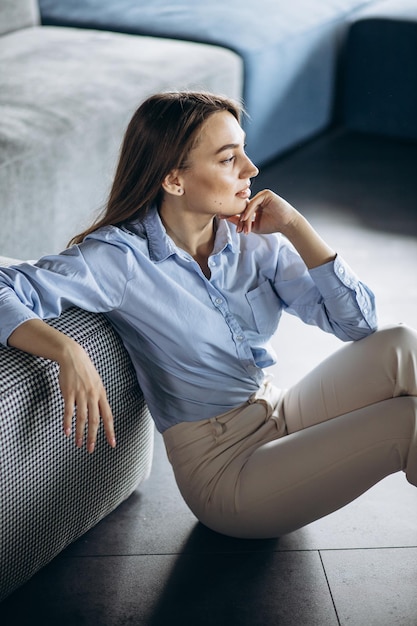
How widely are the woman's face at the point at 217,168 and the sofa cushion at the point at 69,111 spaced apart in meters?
0.57

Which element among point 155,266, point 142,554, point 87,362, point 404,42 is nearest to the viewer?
point 87,362

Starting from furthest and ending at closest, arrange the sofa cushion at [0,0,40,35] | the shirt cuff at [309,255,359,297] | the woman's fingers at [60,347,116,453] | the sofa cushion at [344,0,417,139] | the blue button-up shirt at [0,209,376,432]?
the sofa cushion at [344,0,417,139]
the sofa cushion at [0,0,40,35]
the shirt cuff at [309,255,359,297]
the blue button-up shirt at [0,209,376,432]
the woman's fingers at [60,347,116,453]

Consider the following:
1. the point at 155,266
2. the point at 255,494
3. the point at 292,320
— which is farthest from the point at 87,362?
the point at 292,320

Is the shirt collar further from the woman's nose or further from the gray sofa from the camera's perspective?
the gray sofa

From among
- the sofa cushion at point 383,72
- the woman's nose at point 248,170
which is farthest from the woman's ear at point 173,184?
the sofa cushion at point 383,72

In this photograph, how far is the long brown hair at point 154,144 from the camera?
1533 millimetres

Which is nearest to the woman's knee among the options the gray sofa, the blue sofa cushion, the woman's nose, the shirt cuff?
the shirt cuff

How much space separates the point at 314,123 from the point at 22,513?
2.68 metres

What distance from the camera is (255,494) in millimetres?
1540

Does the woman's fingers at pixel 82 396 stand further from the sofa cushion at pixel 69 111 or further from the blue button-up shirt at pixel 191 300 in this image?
the sofa cushion at pixel 69 111

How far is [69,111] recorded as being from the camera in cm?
261

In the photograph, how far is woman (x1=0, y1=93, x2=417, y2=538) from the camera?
4.96 ft

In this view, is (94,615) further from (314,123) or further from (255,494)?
(314,123)

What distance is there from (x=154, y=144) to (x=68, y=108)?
116 centimetres
